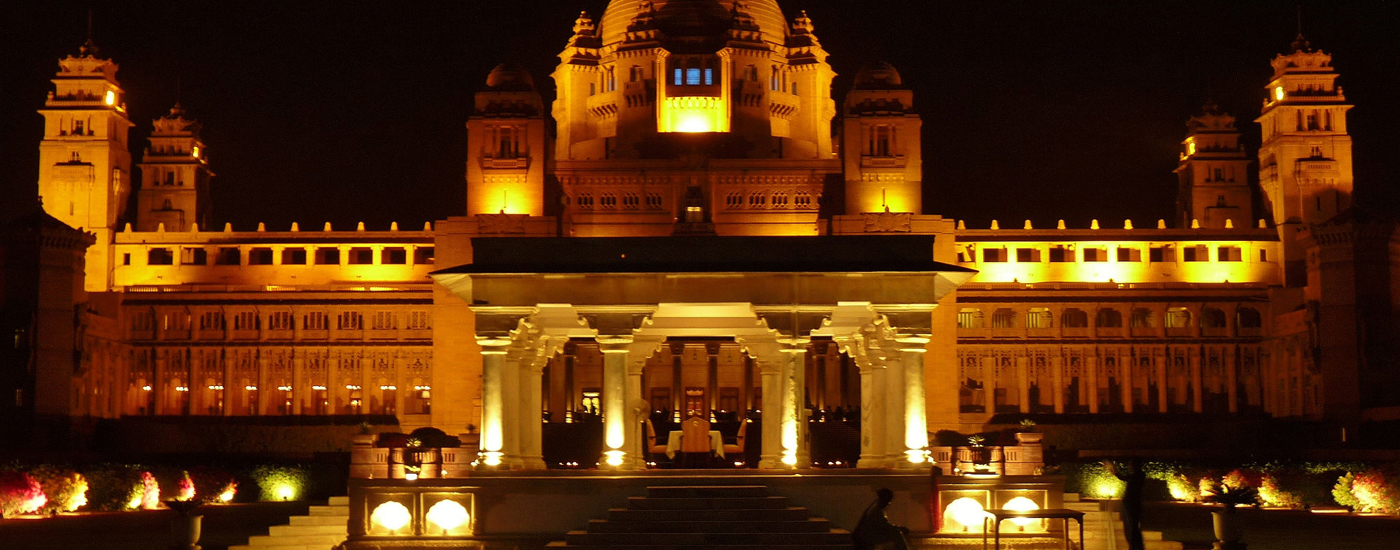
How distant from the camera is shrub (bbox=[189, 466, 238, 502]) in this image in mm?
51344

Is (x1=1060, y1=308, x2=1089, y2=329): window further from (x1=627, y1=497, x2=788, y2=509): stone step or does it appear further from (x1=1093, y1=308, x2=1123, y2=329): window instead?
(x1=627, y1=497, x2=788, y2=509): stone step

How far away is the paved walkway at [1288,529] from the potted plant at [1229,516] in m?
0.37

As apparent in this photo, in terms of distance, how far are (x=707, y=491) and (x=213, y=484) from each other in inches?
900

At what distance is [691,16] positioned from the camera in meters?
107

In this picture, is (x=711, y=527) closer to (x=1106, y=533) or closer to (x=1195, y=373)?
(x=1106, y=533)

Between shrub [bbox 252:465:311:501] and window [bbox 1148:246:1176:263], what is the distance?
59.4 metres

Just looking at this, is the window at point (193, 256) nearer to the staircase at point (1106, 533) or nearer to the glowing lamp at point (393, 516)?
the glowing lamp at point (393, 516)

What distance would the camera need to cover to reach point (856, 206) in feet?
311

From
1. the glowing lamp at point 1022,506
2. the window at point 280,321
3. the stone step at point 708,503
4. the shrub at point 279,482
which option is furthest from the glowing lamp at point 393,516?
the window at point 280,321

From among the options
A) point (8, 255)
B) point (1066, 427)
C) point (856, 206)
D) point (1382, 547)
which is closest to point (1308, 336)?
point (1066, 427)

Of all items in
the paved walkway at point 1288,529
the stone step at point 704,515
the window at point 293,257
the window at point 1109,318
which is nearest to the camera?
the stone step at point 704,515

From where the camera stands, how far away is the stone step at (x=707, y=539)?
33.0m

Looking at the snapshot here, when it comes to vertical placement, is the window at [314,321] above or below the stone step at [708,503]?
above

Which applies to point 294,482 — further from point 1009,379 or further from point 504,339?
point 1009,379
